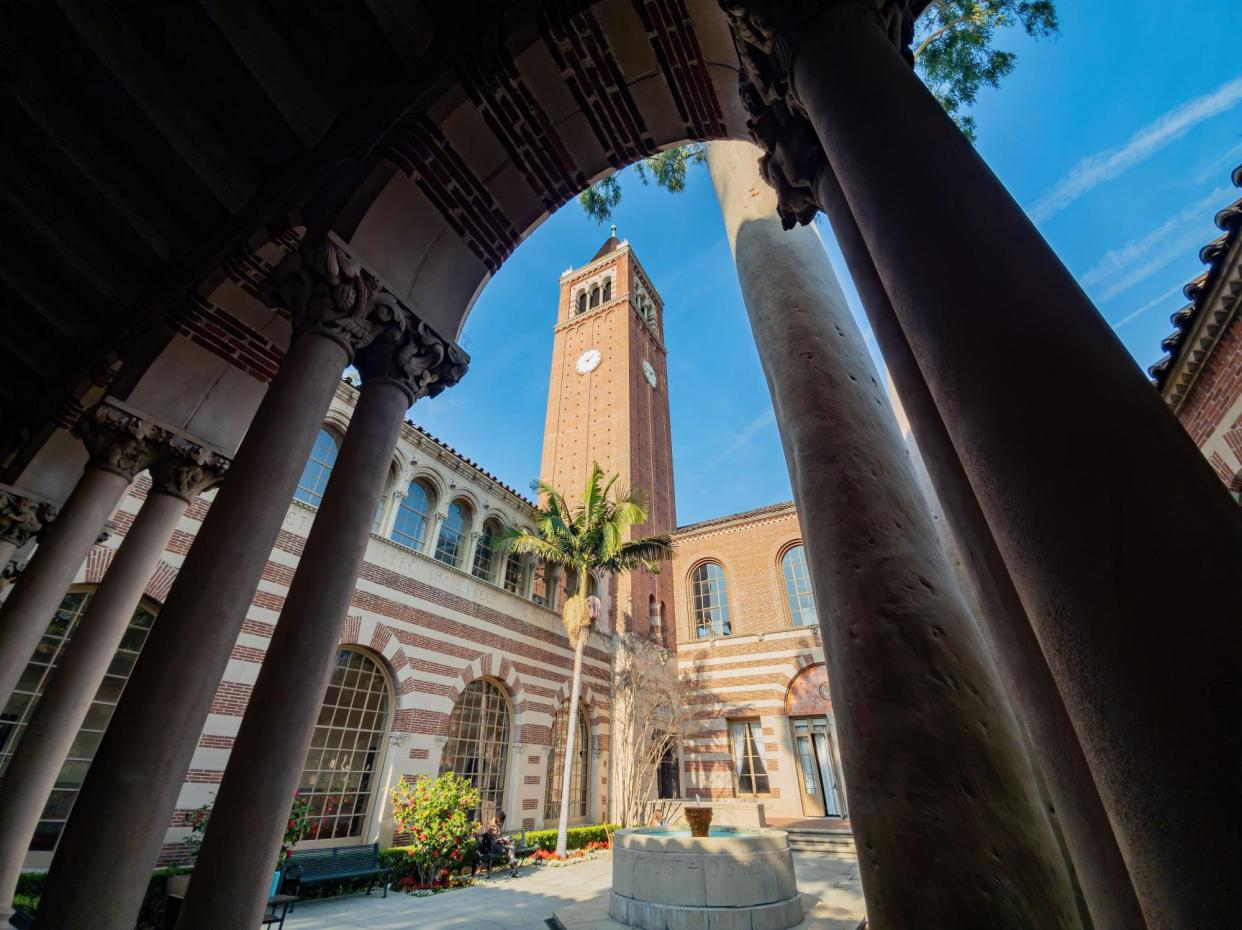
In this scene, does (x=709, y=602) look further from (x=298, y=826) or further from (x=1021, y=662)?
(x=1021, y=662)

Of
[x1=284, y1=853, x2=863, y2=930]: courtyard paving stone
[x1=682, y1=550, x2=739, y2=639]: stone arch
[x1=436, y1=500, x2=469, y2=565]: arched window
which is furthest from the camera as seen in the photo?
[x1=682, y1=550, x2=739, y2=639]: stone arch

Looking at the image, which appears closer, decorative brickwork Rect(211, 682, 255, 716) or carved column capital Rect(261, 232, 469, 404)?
carved column capital Rect(261, 232, 469, 404)

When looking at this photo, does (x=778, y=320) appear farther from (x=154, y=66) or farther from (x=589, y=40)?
(x=154, y=66)

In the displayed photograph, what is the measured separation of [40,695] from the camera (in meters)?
7.50

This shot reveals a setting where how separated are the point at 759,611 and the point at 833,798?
605cm

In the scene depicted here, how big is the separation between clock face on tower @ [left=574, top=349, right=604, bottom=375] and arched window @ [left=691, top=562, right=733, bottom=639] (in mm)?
12991

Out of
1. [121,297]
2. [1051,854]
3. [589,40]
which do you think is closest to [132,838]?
[1051,854]

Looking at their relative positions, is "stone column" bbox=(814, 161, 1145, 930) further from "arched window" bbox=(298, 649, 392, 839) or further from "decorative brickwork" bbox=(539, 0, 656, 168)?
"arched window" bbox=(298, 649, 392, 839)

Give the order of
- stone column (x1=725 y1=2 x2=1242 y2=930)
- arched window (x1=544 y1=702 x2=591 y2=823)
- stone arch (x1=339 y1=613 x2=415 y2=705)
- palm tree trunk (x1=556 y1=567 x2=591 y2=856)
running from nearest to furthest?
stone column (x1=725 y1=2 x2=1242 y2=930), stone arch (x1=339 y1=613 x2=415 y2=705), palm tree trunk (x1=556 y1=567 x2=591 y2=856), arched window (x1=544 y1=702 x2=591 y2=823)

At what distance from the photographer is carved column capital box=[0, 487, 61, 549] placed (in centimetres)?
589

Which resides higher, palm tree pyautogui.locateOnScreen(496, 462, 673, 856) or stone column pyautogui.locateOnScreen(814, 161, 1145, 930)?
palm tree pyautogui.locateOnScreen(496, 462, 673, 856)

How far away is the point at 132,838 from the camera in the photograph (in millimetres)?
2299

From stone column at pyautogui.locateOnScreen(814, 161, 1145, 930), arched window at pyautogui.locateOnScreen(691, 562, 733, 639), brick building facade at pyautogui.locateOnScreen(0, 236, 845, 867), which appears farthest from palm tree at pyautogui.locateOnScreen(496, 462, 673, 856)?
stone column at pyautogui.locateOnScreen(814, 161, 1145, 930)

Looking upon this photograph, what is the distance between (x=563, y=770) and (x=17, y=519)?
1235cm
